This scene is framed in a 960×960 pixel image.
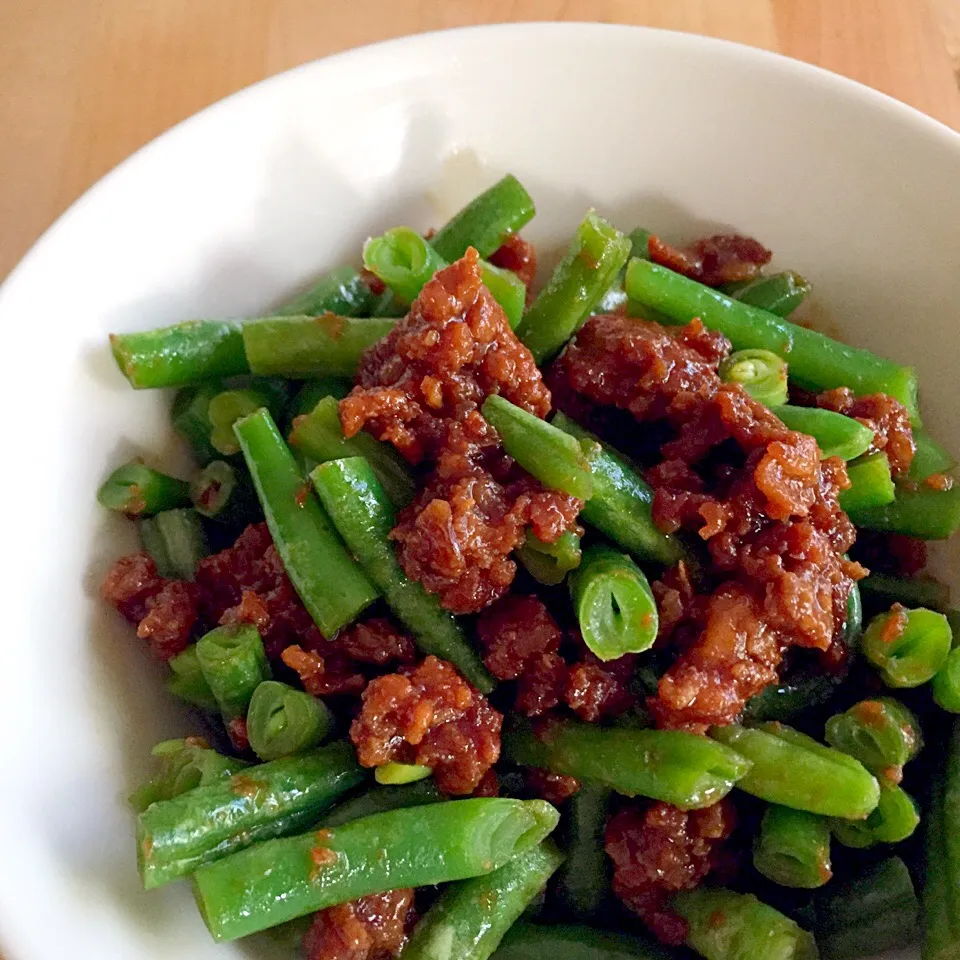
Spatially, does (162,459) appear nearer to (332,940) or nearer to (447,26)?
(332,940)

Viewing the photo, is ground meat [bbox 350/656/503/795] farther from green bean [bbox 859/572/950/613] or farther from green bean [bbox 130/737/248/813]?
green bean [bbox 859/572/950/613]

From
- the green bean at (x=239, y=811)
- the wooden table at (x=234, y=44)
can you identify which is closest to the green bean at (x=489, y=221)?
the wooden table at (x=234, y=44)

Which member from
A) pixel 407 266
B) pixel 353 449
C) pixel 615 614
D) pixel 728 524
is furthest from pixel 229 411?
pixel 728 524

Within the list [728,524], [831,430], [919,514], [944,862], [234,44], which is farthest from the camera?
[234,44]

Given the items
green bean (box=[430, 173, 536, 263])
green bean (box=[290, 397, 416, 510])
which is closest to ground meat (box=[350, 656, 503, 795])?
green bean (box=[290, 397, 416, 510])

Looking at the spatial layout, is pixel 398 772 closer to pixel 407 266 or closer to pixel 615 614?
pixel 615 614
